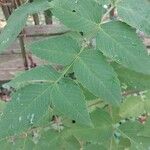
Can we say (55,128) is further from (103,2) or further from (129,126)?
(103,2)

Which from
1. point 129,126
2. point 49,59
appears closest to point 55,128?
point 129,126

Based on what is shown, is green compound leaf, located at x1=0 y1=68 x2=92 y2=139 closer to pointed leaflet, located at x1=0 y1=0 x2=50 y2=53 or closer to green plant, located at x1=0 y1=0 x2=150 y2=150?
green plant, located at x1=0 y1=0 x2=150 y2=150

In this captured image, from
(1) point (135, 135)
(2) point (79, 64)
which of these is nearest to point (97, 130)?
(1) point (135, 135)

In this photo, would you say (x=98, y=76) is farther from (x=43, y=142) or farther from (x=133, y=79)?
(x=43, y=142)

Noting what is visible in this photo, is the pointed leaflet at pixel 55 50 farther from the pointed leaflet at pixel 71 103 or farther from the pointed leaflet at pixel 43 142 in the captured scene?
the pointed leaflet at pixel 43 142

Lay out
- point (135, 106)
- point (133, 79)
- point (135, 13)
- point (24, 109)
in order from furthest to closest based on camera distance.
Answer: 1. point (135, 106)
2. point (133, 79)
3. point (135, 13)
4. point (24, 109)

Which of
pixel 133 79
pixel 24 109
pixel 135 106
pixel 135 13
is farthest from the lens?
pixel 135 106

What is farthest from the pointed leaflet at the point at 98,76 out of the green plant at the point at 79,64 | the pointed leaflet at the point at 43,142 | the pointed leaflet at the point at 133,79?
the pointed leaflet at the point at 43,142
